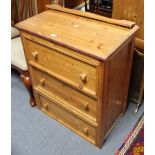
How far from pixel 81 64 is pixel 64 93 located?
37 centimetres

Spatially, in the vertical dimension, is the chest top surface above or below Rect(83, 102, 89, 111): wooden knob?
above

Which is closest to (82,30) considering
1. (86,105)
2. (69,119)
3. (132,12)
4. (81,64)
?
(81,64)

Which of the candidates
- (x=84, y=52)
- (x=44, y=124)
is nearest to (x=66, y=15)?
(x=84, y=52)

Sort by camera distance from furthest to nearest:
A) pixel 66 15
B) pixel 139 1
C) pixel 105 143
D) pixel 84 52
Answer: pixel 105 143 < pixel 66 15 < pixel 139 1 < pixel 84 52

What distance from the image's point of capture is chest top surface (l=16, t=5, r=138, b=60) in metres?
1.18

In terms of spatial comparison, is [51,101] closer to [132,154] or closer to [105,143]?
[105,143]

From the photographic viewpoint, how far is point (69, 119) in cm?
168

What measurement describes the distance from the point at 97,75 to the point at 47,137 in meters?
0.77

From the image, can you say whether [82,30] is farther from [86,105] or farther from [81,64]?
[86,105]

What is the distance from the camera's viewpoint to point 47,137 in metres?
1.70

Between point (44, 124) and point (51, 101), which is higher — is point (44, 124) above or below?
below

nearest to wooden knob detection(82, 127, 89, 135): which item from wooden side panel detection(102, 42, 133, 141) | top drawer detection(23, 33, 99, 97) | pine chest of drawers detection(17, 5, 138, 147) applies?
pine chest of drawers detection(17, 5, 138, 147)

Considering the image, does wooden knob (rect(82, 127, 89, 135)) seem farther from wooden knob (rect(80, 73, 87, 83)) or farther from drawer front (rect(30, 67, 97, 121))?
wooden knob (rect(80, 73, 87, 83))

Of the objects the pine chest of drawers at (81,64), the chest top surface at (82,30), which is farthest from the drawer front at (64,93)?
the chest top surface at (82,30)
